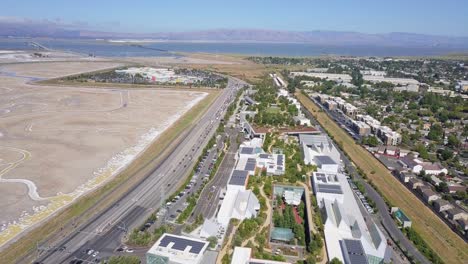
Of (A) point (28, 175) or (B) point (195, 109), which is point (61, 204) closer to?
(A) point (28, 175)

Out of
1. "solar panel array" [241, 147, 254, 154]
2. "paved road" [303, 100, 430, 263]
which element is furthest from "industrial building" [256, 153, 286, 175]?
"paved road" [303, 100, 430, 263]

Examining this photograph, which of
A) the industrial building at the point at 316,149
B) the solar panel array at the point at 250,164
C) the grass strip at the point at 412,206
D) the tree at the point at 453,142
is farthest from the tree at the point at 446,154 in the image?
the solar panel array at the point at 250,164

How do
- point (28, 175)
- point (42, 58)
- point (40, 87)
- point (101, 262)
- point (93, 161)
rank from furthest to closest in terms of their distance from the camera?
1. point (42, 58)
2. point (40, 87)
3. point (93, 161)
4. point (28, 175)
5. point (101, 262)

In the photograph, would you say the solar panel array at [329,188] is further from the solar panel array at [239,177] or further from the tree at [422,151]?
the tree at [422,151]

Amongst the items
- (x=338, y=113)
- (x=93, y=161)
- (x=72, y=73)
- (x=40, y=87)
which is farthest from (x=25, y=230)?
(x=72, y=73)

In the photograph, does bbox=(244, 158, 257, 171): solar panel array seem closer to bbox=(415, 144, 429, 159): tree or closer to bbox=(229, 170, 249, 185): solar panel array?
bbox=(229, 170, 249, 185): solar panel array

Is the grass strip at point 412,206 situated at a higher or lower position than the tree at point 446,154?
lower

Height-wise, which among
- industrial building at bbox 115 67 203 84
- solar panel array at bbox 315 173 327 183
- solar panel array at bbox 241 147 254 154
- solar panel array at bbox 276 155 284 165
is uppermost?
industrial building at bbox 115 67 203 84
